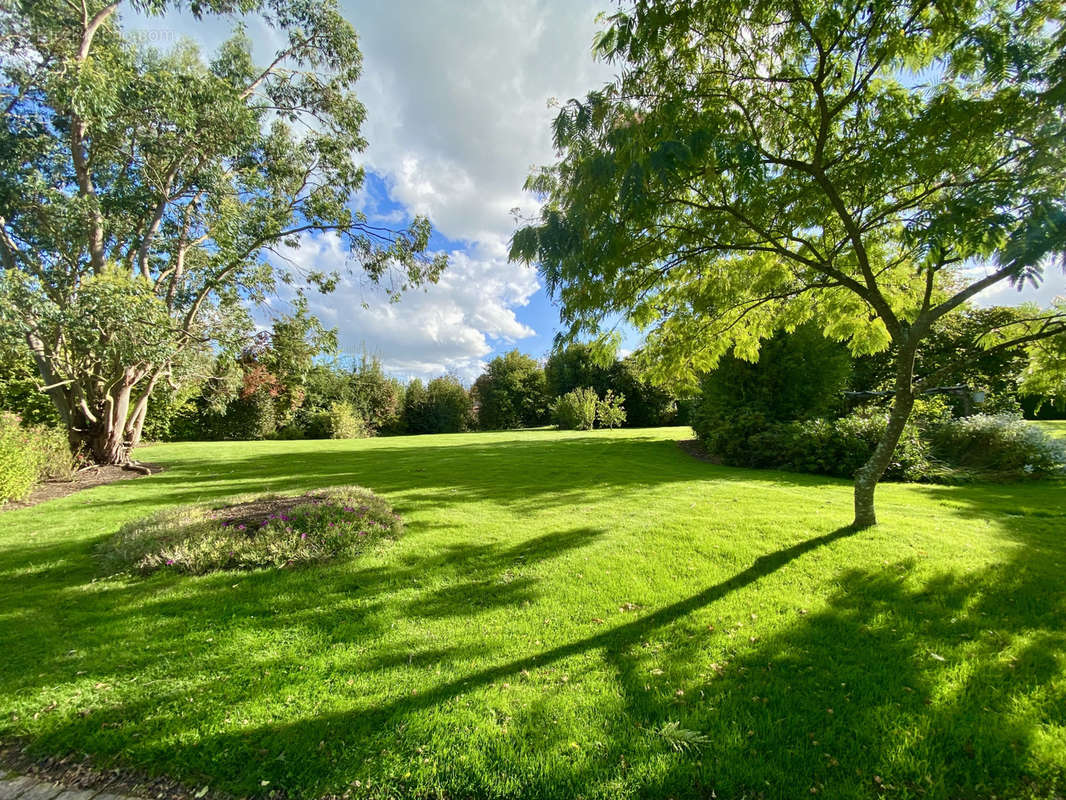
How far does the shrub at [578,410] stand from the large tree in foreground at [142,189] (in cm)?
1620

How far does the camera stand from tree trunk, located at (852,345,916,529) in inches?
174

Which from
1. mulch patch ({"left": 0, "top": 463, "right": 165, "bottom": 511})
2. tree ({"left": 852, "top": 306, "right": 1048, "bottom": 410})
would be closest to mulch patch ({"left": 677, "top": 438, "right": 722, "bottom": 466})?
tree ({"left": 852, "top": 306, "right": 1048, "bottom": 410})

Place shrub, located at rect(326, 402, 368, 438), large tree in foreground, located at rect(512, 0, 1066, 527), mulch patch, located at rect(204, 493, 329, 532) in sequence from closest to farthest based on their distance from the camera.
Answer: large tree in foreground, located at rect(512, 0, 1066, 527)
mulch patch, located at rect(204, 493, 329, 532)
shrub, located at rect(326, 402, 368, 438)

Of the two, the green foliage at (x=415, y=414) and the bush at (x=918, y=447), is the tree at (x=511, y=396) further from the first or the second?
the bush at (x=918, y=447)

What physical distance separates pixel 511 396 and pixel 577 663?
35513 mm

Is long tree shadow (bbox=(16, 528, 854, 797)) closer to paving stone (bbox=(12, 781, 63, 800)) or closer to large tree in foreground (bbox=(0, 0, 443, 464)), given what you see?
paving stone (bbox=(12, 781, 63, 800))

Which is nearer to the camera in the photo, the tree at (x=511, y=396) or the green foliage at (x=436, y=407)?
the green foliage at (x=436, y=407)

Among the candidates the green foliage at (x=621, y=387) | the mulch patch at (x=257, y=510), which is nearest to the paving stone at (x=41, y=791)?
the mulch patch at (x=257, y=510)

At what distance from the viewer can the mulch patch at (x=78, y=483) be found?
7.23m

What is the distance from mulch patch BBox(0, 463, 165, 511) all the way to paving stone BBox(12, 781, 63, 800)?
8185mm

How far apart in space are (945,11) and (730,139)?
1.72 meters

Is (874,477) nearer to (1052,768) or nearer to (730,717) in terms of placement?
(1052,768)

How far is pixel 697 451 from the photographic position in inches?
553

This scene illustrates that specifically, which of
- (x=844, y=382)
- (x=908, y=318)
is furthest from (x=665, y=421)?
(x=908, y=318)
